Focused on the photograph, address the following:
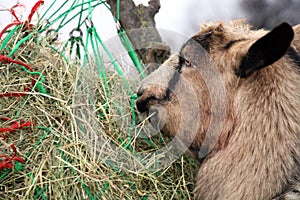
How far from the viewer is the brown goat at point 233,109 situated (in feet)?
8.30

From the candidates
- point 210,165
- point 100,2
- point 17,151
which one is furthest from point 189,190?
point 100,2

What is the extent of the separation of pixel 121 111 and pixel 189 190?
1.72 feet

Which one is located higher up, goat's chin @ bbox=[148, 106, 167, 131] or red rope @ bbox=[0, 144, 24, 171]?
red rope @ bbox=[0, 144, 24, 171]

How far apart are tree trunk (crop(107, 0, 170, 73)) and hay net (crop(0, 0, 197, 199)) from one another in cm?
36

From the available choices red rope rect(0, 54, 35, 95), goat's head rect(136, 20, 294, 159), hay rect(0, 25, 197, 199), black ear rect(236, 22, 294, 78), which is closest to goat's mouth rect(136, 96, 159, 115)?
goat's head rect(136, 20, 294, 159)

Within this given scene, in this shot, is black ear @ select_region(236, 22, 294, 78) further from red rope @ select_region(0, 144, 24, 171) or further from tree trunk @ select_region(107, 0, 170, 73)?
red rope @ select_region(0, 144, 24, 171)

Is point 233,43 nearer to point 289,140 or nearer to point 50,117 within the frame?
point 289,140

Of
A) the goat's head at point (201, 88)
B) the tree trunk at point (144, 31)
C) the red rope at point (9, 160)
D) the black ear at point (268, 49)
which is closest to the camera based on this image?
the black ear at point (268, 49)

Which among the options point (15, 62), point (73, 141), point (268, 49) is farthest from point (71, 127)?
point (268, 49)

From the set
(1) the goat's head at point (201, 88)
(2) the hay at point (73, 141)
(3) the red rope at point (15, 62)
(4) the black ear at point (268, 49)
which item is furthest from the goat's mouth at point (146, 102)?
(3) the red rope at point (15, 62)

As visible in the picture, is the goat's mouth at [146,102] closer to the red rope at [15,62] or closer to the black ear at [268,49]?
the black ear at [268,49]

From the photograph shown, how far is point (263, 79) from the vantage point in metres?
2.60

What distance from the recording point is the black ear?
230 centimetres

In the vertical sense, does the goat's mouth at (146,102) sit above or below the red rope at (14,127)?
below
